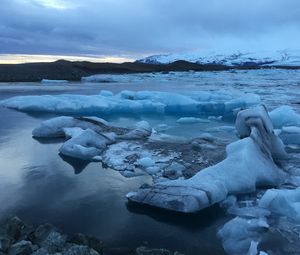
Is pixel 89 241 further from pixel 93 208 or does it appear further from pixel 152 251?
pixel 93 208

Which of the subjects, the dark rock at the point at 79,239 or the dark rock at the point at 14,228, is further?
the dark rock at the point at 14,228

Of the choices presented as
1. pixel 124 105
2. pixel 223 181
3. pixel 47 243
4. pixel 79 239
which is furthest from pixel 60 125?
pixel 47 243

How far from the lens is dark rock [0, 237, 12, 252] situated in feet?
10.7

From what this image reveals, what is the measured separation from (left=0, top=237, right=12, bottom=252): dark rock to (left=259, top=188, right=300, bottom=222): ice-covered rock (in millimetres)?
2607

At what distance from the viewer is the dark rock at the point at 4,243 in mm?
3262


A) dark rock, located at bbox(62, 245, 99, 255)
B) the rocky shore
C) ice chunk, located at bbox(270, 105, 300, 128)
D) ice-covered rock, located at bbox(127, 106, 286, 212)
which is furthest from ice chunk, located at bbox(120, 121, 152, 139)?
dark rock, located at bbox(62, 245, 99, 255)

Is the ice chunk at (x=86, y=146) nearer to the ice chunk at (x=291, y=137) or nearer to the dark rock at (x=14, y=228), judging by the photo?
the dark rock at (x=14, y=228)

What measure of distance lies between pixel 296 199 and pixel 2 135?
6.02 m

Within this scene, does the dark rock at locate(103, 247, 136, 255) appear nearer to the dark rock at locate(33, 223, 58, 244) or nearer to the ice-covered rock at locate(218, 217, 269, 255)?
the dark rock at locate(33, 223, 58, 244)

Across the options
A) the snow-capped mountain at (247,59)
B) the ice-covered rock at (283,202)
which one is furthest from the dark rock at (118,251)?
the snow-capped mountain at (247,59)

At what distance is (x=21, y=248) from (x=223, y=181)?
2.50 m

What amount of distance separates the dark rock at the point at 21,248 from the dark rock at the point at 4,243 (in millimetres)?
51

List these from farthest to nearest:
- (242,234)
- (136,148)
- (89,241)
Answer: (136,148)
(242,234)
(89,241)

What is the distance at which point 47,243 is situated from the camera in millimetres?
3361
